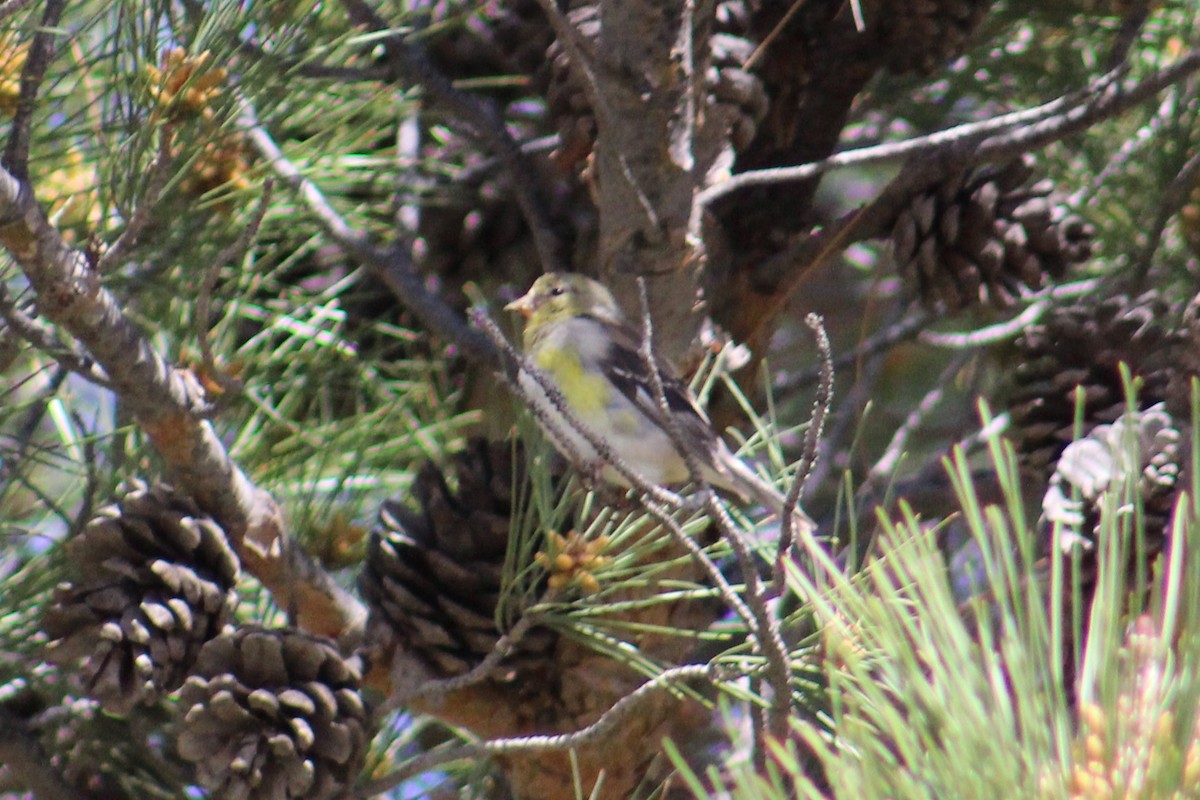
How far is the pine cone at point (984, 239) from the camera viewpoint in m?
1.68

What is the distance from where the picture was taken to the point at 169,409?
1.34 m

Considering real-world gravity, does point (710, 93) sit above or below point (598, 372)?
above

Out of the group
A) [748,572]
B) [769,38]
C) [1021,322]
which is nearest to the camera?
[748,572]

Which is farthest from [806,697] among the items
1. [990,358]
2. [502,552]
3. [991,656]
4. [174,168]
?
[990,358]

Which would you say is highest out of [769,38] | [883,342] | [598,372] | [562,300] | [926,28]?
[769,38]

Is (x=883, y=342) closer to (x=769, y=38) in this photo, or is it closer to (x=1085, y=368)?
(x=1085, y=368)

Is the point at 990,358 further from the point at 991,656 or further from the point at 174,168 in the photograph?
the point at 991,656

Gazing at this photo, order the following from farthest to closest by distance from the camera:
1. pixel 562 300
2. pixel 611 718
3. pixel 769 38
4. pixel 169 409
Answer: pixel 562 300, pixel 769 38, pixel 169 409, pixel 611 718

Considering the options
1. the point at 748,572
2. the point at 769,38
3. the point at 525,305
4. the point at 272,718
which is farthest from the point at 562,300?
the point at 748,572

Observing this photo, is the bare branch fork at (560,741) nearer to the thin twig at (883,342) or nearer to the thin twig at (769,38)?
the thin twig at (769,38)

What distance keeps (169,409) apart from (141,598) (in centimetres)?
21

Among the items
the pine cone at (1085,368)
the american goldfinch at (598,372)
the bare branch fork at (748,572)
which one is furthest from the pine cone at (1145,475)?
the american goldfinch at (598,372)

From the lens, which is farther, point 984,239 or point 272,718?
point 984,239

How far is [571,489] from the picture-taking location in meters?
1.60
